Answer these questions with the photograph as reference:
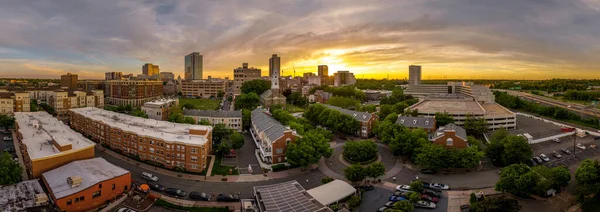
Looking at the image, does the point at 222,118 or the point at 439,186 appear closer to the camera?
the point at 439,186

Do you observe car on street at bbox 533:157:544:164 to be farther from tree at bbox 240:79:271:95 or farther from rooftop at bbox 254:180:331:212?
tree at bbox 240:79:271:95

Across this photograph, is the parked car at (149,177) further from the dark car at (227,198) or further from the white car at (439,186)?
the white car at (439,186)

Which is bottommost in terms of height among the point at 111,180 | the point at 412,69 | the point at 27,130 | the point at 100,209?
the point at 100,209

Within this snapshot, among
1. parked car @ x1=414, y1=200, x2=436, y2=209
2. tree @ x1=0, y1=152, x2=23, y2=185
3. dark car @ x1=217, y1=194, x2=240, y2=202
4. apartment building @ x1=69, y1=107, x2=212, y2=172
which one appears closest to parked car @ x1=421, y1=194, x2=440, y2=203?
parked car @ x1=414, y1=200, x2=436, y2=209

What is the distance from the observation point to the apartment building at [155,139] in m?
32.7

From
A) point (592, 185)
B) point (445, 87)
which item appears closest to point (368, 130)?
point (592, 185)

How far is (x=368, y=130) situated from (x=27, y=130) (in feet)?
141

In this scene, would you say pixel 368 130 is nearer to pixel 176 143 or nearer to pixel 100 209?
pixel 176 143

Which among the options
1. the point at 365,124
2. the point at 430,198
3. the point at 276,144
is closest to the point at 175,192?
the point at 276,144

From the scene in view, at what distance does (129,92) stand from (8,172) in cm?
6594

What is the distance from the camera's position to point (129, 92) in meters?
87.2

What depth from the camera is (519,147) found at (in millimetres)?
34000

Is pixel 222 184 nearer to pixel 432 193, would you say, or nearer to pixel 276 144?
pixel 276 144

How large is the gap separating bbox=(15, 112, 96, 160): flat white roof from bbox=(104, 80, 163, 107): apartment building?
42.7m
